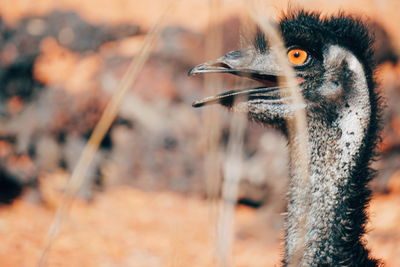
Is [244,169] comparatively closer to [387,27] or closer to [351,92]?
[387,27]

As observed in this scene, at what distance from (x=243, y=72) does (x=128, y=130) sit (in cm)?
428

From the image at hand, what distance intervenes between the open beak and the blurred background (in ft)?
11.4

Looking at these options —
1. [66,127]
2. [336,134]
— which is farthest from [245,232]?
[336,134]

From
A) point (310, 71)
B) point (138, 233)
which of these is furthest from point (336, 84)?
point (138, 233)

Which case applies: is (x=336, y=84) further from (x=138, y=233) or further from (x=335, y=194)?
(x=138, y=233)

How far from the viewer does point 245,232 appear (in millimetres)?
5633

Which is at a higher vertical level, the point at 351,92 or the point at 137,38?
the point at 137,38

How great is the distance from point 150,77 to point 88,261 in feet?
7.54

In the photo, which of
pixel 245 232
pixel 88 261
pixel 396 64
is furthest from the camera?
pixel 396 64

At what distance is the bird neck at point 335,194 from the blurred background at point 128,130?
11.6 ft

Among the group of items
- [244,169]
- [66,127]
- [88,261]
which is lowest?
[88,261]

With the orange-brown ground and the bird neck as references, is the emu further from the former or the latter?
the orange-brown ground

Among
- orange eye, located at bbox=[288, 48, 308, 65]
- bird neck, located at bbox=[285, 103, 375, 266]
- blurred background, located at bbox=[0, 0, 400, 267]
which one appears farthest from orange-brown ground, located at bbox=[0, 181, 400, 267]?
orange eye, located at bbox=[288, 48, 308, 65]

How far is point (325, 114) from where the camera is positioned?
200 cm
